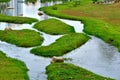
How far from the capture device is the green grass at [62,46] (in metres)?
49.7

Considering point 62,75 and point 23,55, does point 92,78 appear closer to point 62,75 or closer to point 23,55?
point 62,75

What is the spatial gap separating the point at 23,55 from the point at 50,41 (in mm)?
9822

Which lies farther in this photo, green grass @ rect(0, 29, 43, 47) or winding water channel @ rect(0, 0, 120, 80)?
green grass @ rect(0, 29, 43, 47)

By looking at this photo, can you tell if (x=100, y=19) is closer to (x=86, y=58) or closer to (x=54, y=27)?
(x=54, y=27)

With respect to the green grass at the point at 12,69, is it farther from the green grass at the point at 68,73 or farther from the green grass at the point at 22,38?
the green grass at the point at 22,38

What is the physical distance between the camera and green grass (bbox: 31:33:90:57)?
163 ft

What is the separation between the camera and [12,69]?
133ft

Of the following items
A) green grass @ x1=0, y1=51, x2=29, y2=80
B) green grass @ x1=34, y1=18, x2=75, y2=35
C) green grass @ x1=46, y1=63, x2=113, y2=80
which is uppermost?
green grass @ x1=46, y1=63, x2=113, y2=80

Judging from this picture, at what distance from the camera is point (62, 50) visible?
167 ft

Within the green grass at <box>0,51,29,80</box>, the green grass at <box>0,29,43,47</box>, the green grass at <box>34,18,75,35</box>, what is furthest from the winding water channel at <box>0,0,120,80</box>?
the green grass at <box>34,18,75,35</box>

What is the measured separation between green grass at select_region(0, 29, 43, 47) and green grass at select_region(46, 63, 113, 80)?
48.3 ft

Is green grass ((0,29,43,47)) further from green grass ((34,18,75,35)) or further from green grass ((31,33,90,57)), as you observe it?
green grass ((34,18,75,35))

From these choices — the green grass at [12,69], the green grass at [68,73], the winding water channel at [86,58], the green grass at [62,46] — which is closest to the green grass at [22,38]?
the winding water channel at [86,58]

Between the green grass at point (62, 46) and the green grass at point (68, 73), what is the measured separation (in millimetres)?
7198
